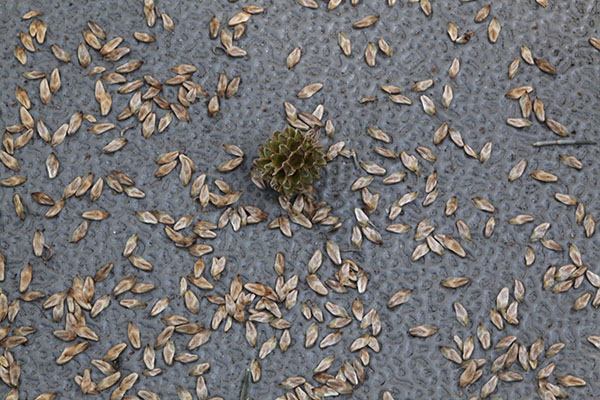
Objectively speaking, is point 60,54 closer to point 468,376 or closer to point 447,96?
point 447,96

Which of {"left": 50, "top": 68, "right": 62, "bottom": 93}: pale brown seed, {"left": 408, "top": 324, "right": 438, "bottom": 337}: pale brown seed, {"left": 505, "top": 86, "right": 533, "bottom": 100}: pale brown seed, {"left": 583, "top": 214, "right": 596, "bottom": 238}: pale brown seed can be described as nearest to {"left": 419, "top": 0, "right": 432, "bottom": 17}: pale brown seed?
{"left": 505, "top": 86, "right": 533, "bottom": 100}: pale brown seed

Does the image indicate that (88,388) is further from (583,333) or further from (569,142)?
(569,142)

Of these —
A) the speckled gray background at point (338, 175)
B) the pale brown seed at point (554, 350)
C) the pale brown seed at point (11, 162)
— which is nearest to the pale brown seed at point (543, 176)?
the speckled gray background at point (338, 175)

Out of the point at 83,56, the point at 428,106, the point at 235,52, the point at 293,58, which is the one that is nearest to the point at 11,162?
the point at 83,56

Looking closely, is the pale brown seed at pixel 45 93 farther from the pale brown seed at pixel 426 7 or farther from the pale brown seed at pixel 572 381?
the pale brown seed at pixel 572 381

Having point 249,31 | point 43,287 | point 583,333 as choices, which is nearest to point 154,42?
point 249,31
